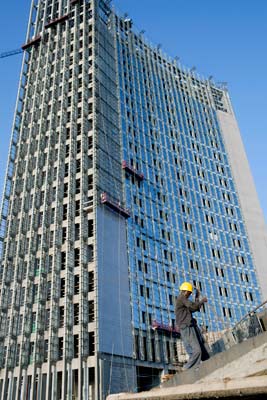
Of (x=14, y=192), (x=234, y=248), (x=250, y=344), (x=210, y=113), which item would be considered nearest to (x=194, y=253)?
(x=234, y=248)

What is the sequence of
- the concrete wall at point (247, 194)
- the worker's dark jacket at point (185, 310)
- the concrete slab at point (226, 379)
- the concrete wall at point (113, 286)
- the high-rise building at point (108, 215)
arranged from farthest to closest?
1. the concrete wall at point (247, 194)
2. the high-rise building at point (108, 215)
3. the concrete wall at point (113, 286)
4. the worker's dark jacket at point (185, 310)
5. the concrete slab at point (226, 379)

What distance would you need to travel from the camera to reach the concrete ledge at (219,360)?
9070 millimetres

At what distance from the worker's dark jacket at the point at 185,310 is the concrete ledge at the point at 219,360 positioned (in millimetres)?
961

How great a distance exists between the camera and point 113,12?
62.4m

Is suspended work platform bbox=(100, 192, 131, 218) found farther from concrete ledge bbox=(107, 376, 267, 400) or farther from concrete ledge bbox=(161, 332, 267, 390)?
concrete ledge bbox=(107, 376, 267, 400)

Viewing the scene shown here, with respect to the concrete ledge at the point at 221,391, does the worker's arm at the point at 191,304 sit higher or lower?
higher

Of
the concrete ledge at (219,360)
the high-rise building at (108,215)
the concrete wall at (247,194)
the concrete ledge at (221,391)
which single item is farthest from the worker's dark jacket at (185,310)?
the concrete wall at (247,194)

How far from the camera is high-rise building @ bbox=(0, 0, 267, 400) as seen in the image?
1412 inches

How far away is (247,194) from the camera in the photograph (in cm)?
6662

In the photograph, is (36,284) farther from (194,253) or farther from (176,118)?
(176,118)

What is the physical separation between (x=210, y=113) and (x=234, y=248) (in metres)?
27.8

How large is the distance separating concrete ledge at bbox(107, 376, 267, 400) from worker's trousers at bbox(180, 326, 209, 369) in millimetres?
2987

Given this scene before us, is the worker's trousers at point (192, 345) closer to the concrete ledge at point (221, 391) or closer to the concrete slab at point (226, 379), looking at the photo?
the concrete slab at point (226, 379)

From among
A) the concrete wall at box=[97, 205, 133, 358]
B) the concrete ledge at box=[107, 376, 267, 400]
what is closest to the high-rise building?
the concrete wall at box=[97, 205, 133, 358]
